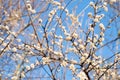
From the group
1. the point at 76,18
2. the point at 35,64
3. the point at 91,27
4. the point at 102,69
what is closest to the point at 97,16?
the point at 91,27

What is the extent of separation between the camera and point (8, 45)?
13.1ft

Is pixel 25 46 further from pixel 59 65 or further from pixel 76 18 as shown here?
pixel 76 18

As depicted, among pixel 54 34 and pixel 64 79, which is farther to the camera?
pixel 64 79

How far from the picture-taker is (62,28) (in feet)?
14.2

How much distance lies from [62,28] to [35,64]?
29.1 inches

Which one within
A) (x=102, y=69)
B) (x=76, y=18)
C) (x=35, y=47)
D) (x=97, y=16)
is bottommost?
(x=102, y=69)

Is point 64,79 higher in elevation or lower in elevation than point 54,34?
lower

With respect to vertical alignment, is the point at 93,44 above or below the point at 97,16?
below

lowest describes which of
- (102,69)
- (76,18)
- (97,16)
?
(102,69)

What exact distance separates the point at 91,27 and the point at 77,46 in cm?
37

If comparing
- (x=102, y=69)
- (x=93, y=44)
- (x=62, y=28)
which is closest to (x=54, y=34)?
(x=62, y=28)

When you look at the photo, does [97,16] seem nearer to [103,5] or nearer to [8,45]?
[103,5]

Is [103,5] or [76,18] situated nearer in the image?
[103,5]

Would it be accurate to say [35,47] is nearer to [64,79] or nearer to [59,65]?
[59,65]
